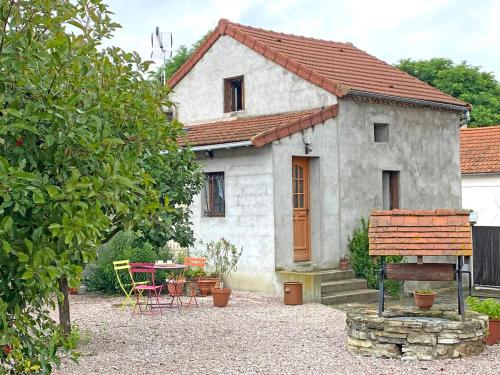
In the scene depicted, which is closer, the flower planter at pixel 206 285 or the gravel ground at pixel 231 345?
the gravel ground at pixel 231 345

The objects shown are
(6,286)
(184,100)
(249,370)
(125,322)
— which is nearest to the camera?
(6,286)

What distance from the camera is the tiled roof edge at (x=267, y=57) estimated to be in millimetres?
16781

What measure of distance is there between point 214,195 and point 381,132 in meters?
4.45

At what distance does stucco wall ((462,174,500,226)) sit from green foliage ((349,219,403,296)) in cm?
1326

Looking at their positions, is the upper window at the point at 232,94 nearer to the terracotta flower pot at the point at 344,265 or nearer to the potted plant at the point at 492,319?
the terracotta flower pot at the point at 344,265

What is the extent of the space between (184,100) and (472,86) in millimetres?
27658

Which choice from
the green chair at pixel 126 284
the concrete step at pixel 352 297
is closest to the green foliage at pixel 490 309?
the concrete step at pixel 352 297

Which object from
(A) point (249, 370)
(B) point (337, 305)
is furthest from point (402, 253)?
(B) point (337, 305)

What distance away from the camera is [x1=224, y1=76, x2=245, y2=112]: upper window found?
19.5 metres

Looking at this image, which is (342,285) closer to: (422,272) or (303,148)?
(303,148)

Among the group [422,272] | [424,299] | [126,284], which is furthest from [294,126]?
[422,272]

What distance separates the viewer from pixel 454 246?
10000mm

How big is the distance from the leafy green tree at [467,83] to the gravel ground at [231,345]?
101 feet

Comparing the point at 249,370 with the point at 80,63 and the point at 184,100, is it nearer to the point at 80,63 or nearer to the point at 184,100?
the point at 80,63
